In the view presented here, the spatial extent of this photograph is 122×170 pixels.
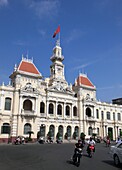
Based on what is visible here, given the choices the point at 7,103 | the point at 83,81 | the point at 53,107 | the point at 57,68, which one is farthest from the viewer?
the point at 83,81

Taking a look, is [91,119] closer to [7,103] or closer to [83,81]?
[83,81]

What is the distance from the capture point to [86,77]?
56.9 meters

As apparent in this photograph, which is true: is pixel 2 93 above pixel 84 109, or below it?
above

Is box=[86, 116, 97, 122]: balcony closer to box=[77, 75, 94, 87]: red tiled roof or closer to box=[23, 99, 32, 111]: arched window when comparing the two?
box=[77, 75, 94, 87]: red tiled roof

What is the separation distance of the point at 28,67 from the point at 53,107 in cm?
1126

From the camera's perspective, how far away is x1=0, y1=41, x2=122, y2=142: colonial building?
1524 inches

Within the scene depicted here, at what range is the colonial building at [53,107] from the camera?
38719 mm

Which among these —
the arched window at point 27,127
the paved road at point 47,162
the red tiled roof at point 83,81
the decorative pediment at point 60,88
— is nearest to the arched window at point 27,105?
the arched window at point 27,127

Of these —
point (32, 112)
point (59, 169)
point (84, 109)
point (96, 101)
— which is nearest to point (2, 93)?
point (32, 112)

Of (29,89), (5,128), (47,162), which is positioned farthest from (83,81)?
(47,162)

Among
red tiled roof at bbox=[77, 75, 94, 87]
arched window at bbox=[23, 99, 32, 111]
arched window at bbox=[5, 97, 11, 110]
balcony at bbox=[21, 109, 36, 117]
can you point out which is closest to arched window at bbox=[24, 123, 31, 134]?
balcony at bbox=[21, 109, 36, 117]

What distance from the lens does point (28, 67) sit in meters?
44.7

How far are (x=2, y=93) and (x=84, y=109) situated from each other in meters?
21.5

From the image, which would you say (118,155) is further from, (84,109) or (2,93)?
(84,109)
